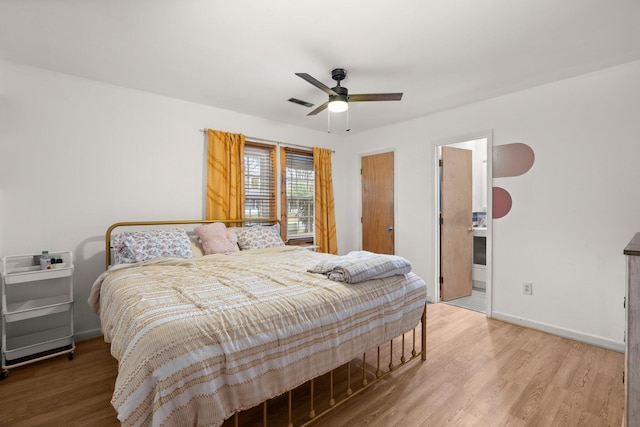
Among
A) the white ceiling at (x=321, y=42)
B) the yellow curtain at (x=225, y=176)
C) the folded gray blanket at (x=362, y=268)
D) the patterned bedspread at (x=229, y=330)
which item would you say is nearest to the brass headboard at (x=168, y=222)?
the yellow curtain at (x=225, y=176)

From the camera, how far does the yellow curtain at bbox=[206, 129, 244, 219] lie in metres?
3.52

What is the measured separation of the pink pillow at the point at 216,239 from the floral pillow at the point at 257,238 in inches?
3.9

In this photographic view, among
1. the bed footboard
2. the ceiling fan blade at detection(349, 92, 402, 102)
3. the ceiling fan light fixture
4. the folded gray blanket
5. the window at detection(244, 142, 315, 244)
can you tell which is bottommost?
the bed footboard

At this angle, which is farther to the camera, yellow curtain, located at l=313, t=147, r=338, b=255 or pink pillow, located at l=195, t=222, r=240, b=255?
yellow curtain, located at l=313, t=147, r=338, b=255

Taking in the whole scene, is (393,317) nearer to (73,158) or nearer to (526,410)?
(526,410)

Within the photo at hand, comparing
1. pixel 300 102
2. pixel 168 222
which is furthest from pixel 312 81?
pixel 168 222

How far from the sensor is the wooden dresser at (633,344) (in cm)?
119

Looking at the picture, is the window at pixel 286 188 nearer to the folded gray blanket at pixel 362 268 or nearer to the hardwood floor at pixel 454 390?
the folded gray blanket at pixel 362 268

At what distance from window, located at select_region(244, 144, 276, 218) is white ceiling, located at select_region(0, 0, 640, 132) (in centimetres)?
105

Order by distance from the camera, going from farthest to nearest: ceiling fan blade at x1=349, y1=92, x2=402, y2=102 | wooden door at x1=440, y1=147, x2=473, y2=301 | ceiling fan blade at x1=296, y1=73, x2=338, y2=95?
wooden door at x1=440, y1=147, x2=473, y2=301 → ceiling fan blade at x1=349, y1=92, x2=402, y2=102 → ceiling fan blade at x1=296, y1=73, x2=338, y2=95

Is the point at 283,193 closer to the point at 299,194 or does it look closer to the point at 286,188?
the point at 286,188

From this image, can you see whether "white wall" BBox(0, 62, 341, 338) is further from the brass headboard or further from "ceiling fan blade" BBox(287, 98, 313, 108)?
"ceiling fan blade" BBox(287, 98, 313, 108)

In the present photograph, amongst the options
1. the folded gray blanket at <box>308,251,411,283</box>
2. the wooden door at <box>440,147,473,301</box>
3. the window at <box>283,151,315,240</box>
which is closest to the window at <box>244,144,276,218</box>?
the window at <box>283,151,315,240</box>

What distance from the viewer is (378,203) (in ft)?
15.0
